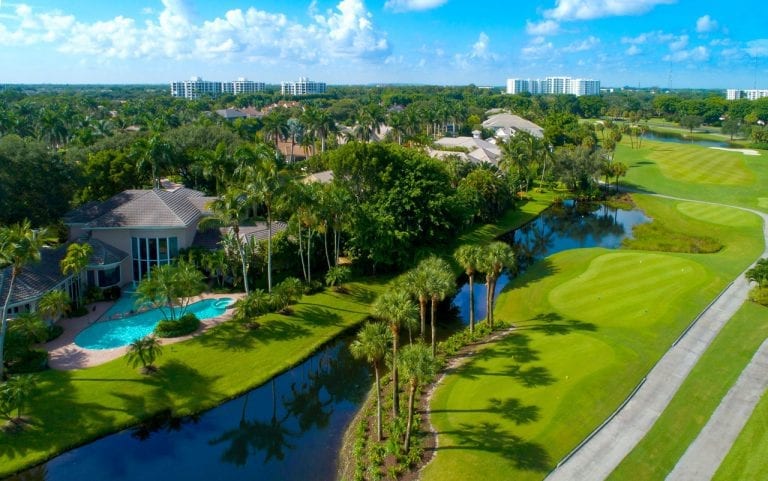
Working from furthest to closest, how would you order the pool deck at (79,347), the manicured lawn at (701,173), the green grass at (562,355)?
1. the manicured lawn at (701,173)
2. the pool deck at (79,347)
3. the green grass at (562,355)

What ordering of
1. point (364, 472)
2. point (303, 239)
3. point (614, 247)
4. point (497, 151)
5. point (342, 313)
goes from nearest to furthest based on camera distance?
1. point (364, 472)
2. point (342, 313)
3. point (303, 239)
4. point (614, 247)
5. point (497, 151)

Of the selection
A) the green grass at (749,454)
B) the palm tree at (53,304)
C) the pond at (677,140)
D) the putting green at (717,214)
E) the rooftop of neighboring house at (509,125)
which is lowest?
the green grass at (749,454)

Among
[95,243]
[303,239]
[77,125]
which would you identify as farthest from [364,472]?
[77,125]

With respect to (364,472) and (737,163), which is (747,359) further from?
(737,163)

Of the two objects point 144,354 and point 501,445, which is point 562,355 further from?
point 144,354

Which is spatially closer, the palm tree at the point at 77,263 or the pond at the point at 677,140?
the palm tree at the point at 77,263

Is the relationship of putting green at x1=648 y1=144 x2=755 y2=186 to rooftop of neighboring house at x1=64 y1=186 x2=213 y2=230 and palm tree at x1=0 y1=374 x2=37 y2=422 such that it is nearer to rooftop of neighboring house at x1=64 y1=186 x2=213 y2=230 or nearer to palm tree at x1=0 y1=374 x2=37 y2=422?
rooftop of neighboring house at x1=64 y1=186 x2=213 y2=230

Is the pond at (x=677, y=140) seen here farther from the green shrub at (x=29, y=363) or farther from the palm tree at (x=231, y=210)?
the green shrub at (x=29, y=363)

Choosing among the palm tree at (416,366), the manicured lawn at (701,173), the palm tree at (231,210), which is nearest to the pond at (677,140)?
the manicured lawn at (701,173)

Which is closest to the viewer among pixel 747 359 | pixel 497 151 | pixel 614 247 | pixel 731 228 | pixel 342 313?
pixel 747 359
